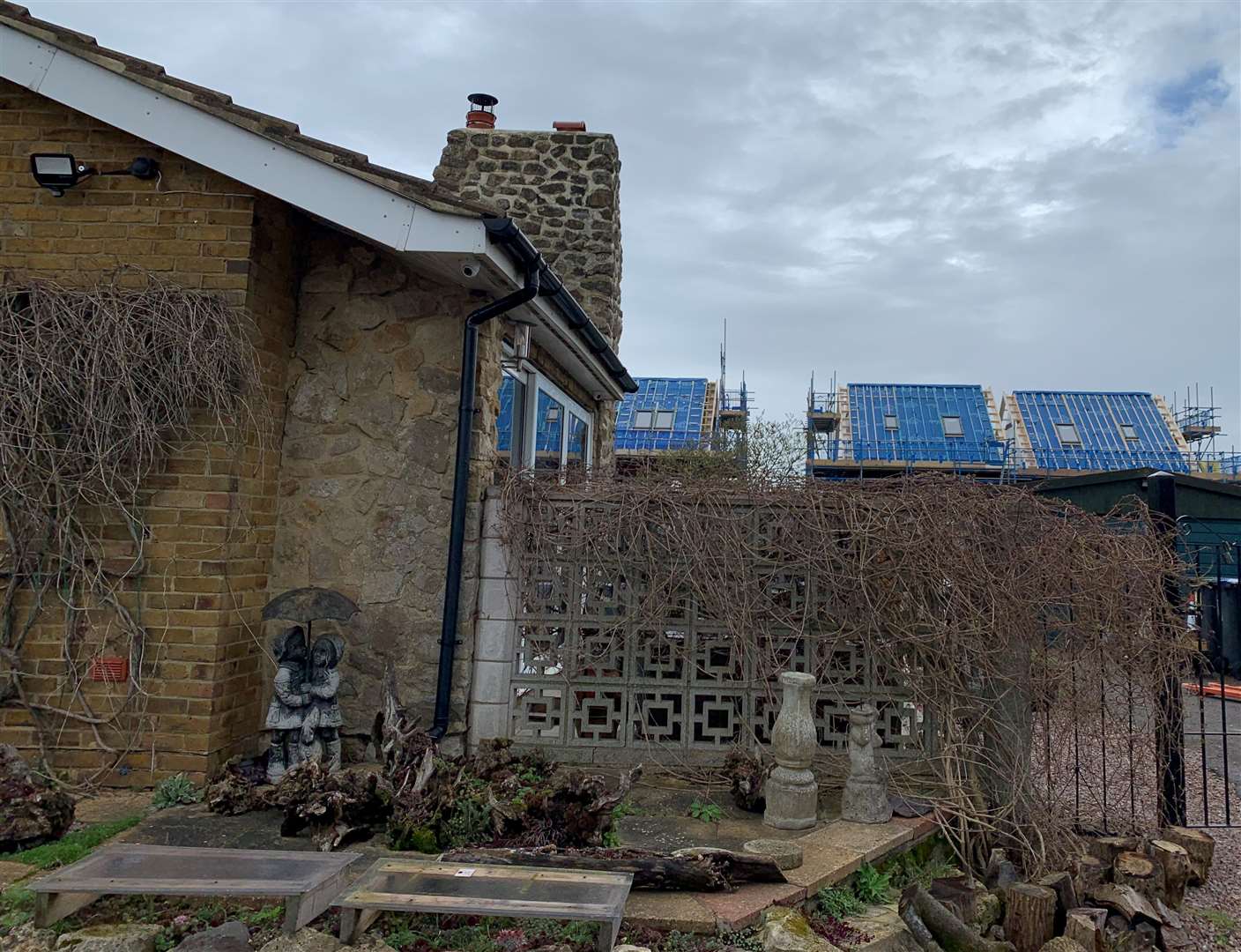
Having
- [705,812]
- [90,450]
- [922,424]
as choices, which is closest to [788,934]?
[705,812]

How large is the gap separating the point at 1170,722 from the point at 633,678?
3331 millimetres

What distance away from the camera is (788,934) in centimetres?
326

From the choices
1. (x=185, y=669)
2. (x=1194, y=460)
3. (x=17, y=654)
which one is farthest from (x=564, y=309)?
(x=1194, y=460)

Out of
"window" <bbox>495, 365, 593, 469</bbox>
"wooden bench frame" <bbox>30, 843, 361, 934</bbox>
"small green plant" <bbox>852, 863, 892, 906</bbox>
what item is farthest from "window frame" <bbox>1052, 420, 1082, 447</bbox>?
"wooden bench frame" <bbox>30, 843, 361, 934</bbox>

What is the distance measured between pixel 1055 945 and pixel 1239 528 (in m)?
6.02

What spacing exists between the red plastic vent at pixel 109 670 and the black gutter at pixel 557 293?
132 inches

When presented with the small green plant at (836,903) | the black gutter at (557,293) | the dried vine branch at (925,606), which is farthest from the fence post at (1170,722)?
the black gutter at (557,293)

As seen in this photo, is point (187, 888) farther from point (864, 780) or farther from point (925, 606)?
point (925, 606)

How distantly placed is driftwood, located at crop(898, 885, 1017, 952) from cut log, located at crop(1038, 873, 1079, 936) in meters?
0.63

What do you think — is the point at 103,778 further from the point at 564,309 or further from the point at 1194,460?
the point at 1194,460

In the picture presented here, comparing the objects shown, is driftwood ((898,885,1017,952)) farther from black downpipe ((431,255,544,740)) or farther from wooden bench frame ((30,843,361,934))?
black downpipe ((431,255,544,740))

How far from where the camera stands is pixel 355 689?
5562 mm

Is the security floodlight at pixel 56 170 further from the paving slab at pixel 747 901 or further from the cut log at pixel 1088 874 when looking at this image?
the cut log at pixel 1088 874

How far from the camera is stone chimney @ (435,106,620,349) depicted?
1084 cm
